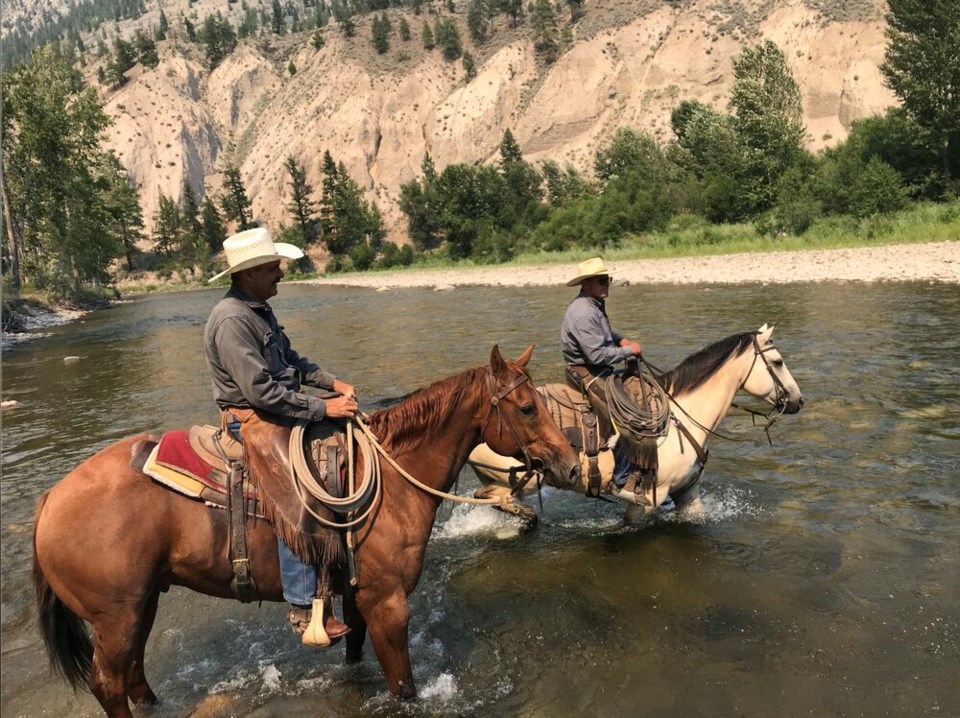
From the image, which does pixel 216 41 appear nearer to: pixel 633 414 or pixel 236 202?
pixel 236 202

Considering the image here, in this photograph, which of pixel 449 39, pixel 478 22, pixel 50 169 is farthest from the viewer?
pixel 478 22

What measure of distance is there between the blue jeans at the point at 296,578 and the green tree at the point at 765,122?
49.1 metres

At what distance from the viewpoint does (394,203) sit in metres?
98.6

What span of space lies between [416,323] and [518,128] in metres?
74.3

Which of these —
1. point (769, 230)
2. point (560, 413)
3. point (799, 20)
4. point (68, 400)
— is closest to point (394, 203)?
point (799, 20)

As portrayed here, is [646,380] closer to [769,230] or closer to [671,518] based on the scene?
[671,518]

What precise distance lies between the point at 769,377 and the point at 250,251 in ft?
18.9

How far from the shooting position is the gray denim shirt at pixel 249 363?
4.04 m

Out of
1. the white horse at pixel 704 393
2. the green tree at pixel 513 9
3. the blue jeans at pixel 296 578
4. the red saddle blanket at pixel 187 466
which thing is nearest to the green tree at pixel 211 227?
the green tree at pixel 513 9


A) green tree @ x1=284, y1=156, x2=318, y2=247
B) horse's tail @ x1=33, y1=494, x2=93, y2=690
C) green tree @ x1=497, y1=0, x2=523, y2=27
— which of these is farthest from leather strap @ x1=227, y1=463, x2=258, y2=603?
green tree @ x1=497, y1=0, x2=523, y2=27

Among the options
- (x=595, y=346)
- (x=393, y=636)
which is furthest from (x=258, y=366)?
(x=595, y=346)

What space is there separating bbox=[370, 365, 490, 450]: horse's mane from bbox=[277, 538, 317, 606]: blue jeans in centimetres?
97

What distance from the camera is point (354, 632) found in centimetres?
502

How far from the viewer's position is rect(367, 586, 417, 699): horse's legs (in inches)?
167
